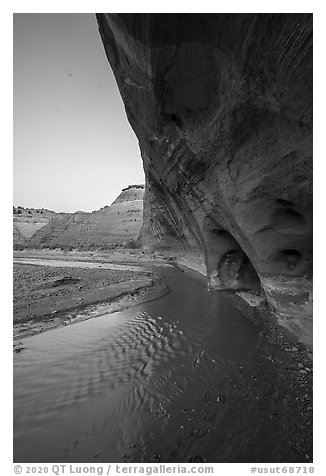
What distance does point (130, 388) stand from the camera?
14.7ft

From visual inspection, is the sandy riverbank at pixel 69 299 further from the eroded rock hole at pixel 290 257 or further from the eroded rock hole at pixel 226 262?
the eroded rock hole at pixel 290 257

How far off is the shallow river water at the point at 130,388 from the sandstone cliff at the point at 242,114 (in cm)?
239

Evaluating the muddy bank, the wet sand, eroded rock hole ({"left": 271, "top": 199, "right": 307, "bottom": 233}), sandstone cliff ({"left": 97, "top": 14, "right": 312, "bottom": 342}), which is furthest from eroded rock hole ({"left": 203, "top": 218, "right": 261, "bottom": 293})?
eroded rock hole ({"left": 271, "top": 199, "right": 307, "bottom": 233})

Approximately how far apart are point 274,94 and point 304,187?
6.38ft

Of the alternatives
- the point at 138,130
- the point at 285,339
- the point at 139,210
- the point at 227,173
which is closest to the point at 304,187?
the point at 227,173

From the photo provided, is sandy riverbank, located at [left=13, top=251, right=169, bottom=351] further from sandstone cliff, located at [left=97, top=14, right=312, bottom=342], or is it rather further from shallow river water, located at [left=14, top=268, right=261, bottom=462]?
sandstone cliff, located at [left=97, top=14, right=312, bottom=342]

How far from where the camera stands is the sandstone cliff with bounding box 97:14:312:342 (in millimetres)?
4281

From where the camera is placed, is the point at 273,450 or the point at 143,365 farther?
the point at 143,365

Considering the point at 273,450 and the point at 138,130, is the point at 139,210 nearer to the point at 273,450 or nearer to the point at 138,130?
the point at 138,130

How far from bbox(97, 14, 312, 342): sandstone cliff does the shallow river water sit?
2.39 m

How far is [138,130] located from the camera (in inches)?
452

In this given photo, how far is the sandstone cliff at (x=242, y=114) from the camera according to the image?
4281mm

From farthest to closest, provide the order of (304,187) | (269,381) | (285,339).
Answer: (285,339), (304,187), (269,381)
